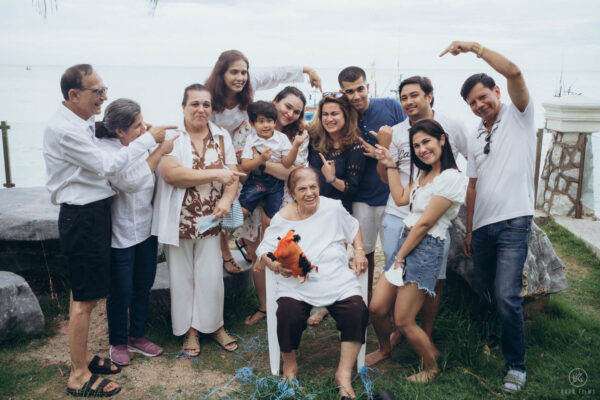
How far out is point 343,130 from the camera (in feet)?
12.5

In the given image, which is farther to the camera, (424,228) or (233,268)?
(233,268)

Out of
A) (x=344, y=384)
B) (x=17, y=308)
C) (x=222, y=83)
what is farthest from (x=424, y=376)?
(x=17, y=308)

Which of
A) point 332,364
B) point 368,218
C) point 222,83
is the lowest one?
point 332,364

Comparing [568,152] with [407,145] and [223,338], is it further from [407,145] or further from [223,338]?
[223,338]

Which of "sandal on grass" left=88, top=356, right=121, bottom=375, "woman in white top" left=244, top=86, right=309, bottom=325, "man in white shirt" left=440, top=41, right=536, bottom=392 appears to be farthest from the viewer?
"woman in white top" left=244, top=86, right=309, bottom=325

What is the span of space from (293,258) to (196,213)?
0.85 metres

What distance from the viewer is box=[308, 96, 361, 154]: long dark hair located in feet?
12.3

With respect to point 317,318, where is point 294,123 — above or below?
above

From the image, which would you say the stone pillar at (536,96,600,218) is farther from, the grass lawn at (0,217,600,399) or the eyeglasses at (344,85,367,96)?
the eyeglasses at (344,85,367,96)

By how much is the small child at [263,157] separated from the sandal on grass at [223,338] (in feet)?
3.22

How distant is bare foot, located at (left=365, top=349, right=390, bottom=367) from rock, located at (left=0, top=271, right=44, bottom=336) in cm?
266

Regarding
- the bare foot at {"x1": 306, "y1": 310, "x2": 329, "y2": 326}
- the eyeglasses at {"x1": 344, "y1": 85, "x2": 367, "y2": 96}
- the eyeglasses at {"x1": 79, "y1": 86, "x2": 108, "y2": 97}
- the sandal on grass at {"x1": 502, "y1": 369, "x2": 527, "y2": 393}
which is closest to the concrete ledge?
the sandal on grass at {"x1": 502, "y1": 369, "x2": 527, "y2": 393}

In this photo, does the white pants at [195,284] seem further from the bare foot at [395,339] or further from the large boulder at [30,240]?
the large boulder at [30,240]

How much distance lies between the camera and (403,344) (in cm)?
373
